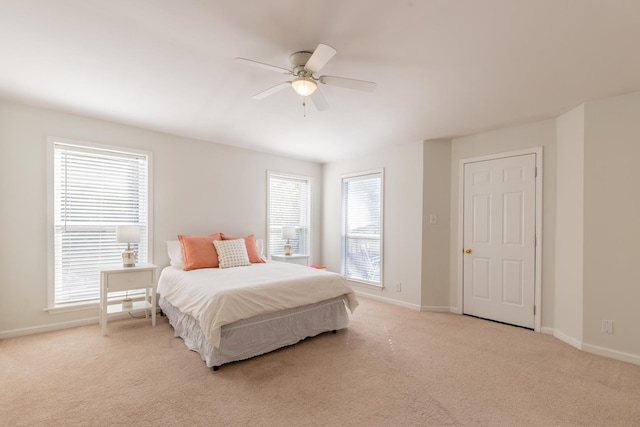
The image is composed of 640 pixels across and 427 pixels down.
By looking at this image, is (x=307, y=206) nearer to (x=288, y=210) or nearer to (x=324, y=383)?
(x=288, y=210)

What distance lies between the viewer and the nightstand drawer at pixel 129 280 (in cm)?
328

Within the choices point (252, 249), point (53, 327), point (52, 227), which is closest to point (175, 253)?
point (252, 249)

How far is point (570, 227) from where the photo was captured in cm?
320

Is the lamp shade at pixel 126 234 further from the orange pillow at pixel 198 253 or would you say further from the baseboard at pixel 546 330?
the baseboard at pixel 546 330

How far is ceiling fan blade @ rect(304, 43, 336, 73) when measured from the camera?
1847mm

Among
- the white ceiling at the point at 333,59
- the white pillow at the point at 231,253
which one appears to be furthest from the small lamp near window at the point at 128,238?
the white ceiling at the point at 333,59

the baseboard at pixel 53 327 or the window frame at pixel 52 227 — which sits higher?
the window frame at pixel 52 227

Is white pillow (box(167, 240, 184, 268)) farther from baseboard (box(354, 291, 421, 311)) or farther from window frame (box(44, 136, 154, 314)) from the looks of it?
baseboard (box(354, 291, 421, 311))

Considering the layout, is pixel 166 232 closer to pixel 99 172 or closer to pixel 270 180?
pixel 99 172

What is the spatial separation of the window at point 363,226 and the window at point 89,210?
10.4ft

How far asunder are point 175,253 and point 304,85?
2.83 metres

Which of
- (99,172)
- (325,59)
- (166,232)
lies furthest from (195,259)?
(325,59)

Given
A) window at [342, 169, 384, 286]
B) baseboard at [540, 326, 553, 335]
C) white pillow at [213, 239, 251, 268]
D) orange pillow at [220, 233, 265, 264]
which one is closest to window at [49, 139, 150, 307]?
white pillow at [213, 239, 251, 268]

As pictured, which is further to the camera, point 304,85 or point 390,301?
point 390,301
